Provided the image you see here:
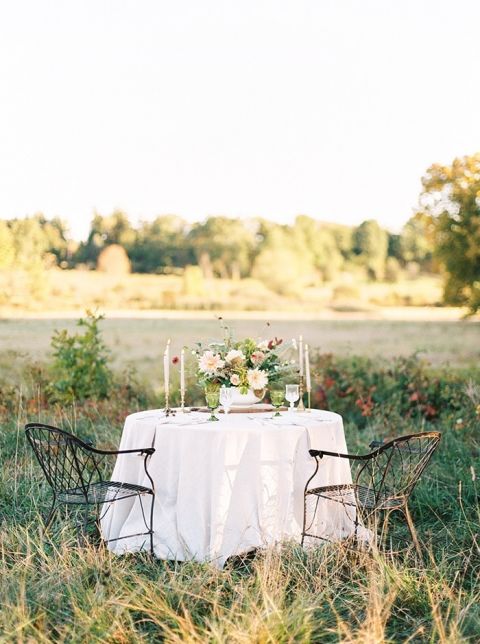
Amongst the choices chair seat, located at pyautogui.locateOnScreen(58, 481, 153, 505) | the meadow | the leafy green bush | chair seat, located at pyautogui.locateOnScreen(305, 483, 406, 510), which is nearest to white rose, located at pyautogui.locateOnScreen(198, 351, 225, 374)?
chair seat, located at pyautogui.locateOnScreen(58, 481, 153, 505)

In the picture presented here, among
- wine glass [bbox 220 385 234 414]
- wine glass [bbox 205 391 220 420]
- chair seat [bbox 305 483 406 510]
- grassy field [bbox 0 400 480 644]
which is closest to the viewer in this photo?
grassy field [bbox 0 400 480 644]

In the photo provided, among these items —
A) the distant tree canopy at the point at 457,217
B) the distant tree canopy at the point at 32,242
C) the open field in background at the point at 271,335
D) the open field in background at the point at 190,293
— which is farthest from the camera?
the open field in background at the point at 190,293

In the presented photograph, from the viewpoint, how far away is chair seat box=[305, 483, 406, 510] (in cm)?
439

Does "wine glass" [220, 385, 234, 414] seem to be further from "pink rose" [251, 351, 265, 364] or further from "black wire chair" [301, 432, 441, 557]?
"black wire chair" [301, 432, 441, 557]

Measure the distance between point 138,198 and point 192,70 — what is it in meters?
1.64

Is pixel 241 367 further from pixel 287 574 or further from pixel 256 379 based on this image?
pixel 287 574

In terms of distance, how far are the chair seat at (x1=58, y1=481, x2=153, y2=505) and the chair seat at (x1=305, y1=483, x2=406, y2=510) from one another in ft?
3.00

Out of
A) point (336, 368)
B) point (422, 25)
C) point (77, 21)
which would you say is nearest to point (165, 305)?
point (336, 368)

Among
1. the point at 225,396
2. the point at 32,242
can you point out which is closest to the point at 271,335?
the point at 32,242

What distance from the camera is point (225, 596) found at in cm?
380

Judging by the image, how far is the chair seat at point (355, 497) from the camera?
14.4ft

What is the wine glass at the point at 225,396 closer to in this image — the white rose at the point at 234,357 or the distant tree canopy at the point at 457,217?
the white rose at the point at 234,357

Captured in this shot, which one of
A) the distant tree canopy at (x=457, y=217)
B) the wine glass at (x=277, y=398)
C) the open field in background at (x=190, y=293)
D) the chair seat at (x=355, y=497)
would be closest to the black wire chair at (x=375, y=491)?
the chair seat at (x=355, y=497)

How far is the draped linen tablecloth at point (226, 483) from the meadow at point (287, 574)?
146 mm
